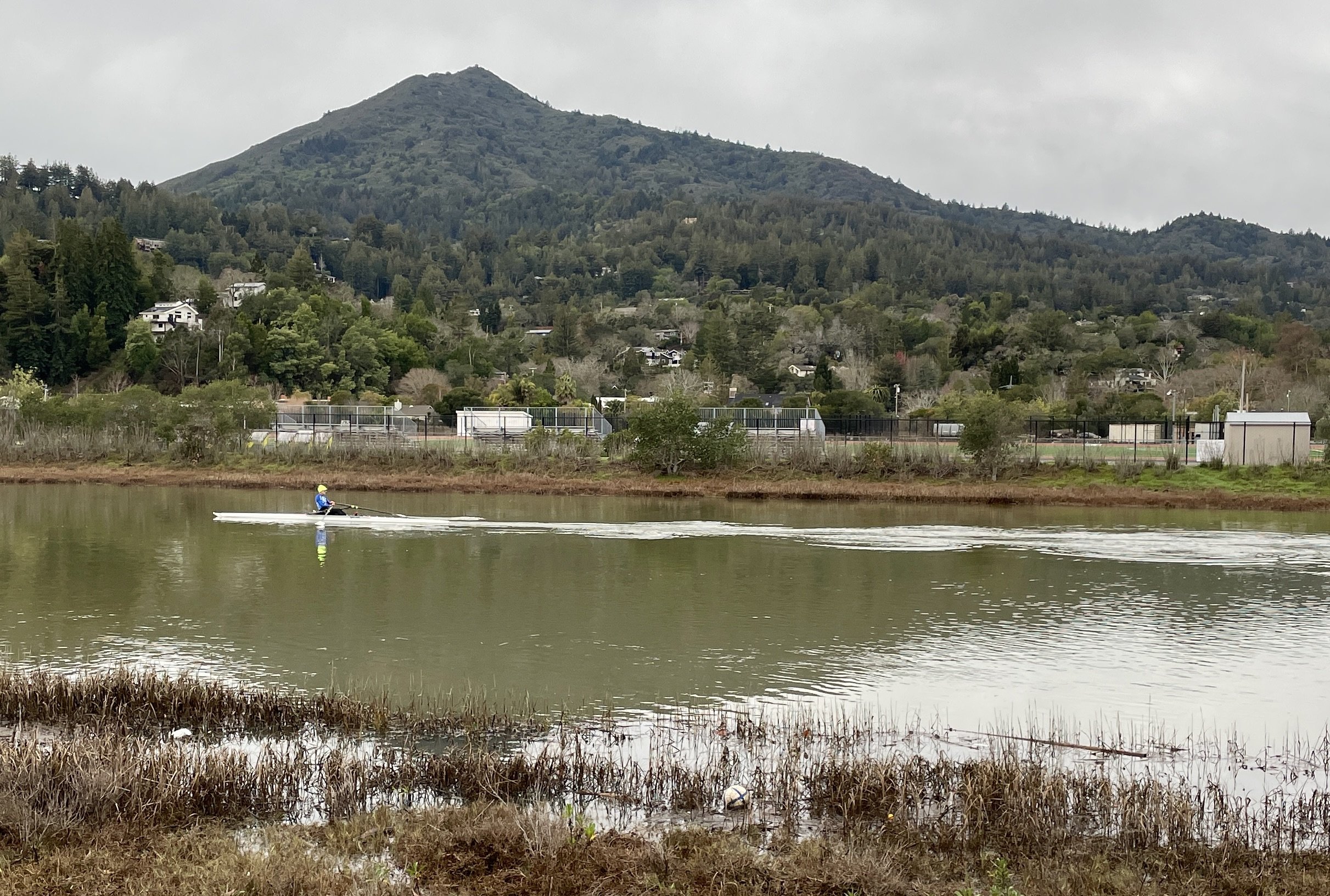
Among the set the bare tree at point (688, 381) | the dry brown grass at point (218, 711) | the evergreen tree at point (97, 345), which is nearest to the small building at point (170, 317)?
the evergreen tree at point (97, 345)

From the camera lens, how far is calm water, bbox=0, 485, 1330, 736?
1569 centimetres

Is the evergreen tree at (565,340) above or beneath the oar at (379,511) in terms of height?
above

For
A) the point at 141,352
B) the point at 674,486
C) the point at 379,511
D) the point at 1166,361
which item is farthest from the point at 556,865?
the point at 1166,361

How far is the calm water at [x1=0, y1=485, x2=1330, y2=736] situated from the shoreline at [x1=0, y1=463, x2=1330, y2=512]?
20.6ft

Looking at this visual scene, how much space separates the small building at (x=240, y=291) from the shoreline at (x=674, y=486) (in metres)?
73.6

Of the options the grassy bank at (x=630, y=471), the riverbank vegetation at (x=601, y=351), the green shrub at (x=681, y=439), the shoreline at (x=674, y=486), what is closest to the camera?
the shoreline at (x=674, y=486)

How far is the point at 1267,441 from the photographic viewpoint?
1893 inches

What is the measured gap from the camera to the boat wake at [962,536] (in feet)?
95.1

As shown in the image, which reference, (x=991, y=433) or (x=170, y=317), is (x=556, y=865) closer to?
(x=991, y=433)

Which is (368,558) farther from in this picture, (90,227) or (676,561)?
(90,227)

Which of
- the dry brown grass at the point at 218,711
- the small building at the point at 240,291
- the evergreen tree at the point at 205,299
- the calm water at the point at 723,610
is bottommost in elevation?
the calm water at the point at 723,610

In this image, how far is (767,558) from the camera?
92.1 ft

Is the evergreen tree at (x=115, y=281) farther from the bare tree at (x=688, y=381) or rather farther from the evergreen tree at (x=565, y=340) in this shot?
the bare tree at (x=688, y=381)

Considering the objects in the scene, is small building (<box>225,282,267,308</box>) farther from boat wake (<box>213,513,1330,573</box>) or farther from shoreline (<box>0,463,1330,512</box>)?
boat wake (<box>213,513,1330,573</box>)
